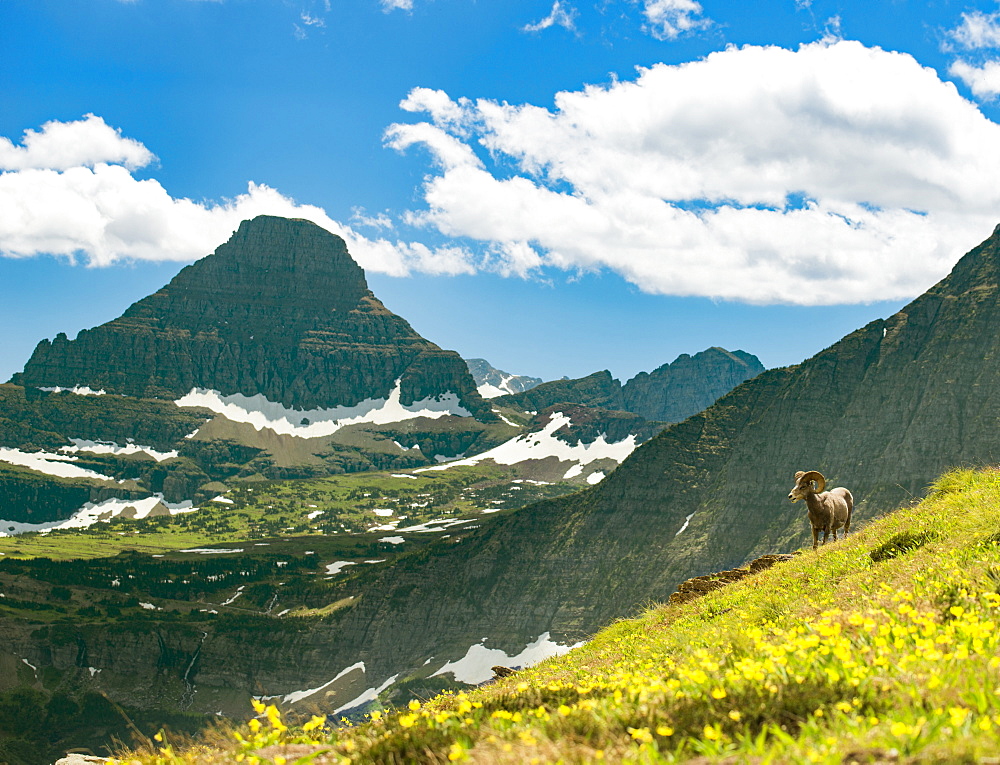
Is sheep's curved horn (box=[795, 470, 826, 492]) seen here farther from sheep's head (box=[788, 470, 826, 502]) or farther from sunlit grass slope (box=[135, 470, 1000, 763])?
sunlit grass slope (box=[135, 470, 1000, 763])

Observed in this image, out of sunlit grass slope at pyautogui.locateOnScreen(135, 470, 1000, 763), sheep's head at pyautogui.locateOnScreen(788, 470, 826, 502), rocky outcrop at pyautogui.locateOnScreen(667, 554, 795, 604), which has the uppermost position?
sheep's head at pyautogui.locateOnScreen(788, 470, 826, 502)

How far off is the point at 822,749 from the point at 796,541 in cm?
19285

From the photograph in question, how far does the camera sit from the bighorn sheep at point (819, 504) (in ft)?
105

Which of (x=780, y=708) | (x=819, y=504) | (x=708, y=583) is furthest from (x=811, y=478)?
(x=780, y=708)

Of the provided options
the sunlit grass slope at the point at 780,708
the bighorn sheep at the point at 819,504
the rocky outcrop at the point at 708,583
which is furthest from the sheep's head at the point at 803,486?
the sunlit grass slope at the point at 780,708

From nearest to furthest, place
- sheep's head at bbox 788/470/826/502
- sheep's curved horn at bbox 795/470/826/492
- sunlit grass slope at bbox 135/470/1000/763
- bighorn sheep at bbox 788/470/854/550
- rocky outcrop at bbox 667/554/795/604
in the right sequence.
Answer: sunlit grass slope at bbox 135/470/1000/763 → rocky outcrop at bbox 667/554/795/604 → sheep's head at bbox 788/470/826/502 → bighorn sheep at bbox 788/470/854/550 → sheep's curved horn at bbox 795/470/826/492

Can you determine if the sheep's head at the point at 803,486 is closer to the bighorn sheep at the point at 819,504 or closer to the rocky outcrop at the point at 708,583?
the bighorn sheep at the point at 819,504

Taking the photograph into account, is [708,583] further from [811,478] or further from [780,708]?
[780,708]

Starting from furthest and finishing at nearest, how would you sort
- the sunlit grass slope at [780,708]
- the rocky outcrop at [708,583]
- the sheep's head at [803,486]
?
the sheep's head at [803,486]
the rocky outcrop at [708,583]
the sunlit grass slope at [780,708]

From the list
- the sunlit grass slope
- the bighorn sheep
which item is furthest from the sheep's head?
the sunlit grass slope

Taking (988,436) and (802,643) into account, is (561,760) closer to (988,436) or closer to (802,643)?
(802,643)

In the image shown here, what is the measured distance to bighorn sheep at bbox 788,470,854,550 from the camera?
32156mm

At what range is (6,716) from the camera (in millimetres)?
198875

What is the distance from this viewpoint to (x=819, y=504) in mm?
32594
